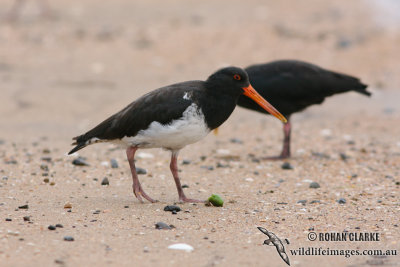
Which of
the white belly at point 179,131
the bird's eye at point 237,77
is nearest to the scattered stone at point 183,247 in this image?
the white belly at point 179,131

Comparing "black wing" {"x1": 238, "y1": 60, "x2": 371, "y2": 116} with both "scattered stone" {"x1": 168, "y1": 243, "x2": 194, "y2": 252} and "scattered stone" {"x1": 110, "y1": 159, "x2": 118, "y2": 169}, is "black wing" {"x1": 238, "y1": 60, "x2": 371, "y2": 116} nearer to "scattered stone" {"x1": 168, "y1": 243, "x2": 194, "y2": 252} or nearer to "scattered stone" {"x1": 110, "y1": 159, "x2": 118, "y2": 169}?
"scattered stone" {"x1": 110, "y1": 159, "x2": 118, "y2": 169}

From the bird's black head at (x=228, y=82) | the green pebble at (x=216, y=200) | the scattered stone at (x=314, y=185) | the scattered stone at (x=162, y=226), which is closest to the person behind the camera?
the scattered stone at (x=162, y=226)

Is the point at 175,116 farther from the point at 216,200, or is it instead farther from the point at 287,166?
the point at 287,166

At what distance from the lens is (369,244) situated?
16.6 ft

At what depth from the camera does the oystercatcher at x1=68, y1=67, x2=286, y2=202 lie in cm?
579

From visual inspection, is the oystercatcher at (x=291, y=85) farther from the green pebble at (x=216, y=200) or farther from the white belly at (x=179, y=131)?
the white belly at (x=179, y=131)

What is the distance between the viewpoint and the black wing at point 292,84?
28.5 ft

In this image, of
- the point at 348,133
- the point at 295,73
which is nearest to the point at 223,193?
the point at 295,73

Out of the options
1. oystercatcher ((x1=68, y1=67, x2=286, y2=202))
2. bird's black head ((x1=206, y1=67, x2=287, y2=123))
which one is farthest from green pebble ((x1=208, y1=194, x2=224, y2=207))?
bird's black head ((x1=206, y1=67, x2=287, y2=123))

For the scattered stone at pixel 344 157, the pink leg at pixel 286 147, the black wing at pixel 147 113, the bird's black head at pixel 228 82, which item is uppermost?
the bird's black head at pixel 228 82

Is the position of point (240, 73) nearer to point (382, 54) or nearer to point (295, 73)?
point (295, 73)

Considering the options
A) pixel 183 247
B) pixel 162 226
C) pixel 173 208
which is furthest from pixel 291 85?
pixel 183 247

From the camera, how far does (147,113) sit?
234 inches

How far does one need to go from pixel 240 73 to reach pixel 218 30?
32.8 ft
